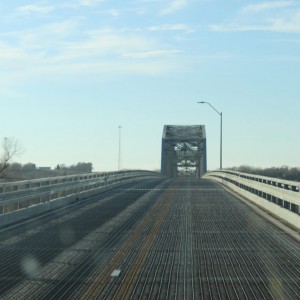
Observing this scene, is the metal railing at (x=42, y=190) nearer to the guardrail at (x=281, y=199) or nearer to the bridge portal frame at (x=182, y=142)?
the guardrail at (x=281, y=199)

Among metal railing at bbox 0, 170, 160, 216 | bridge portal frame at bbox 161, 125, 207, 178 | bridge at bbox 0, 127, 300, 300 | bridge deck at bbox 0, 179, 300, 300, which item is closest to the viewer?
bridge deck at bbox 0, 179, 300, 300

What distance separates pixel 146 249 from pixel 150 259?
3.98ft

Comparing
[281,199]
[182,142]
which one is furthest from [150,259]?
[182,142]

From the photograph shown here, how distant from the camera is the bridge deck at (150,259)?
9.19m

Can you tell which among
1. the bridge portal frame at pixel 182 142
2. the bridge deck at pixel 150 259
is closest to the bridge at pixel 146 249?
the bridge deck at pixel 150 259

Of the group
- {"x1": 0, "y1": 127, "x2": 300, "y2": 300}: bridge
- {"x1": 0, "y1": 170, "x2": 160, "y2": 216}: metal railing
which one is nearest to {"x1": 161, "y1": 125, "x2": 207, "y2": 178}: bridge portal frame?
{"x1": 0, "y1": 170, "x2": 160, "y2": 216}: metal railing

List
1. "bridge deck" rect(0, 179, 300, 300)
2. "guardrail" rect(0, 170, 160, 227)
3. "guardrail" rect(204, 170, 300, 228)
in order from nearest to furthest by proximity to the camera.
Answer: "bridge deck" rect(0, 179, 300, 300) → "guardrail" rect(204, 170, 300, 228) → "guardrail" rect(0, 170, 160, 227)

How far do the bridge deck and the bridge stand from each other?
0.02 m

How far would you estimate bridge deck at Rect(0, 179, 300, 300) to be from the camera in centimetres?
919

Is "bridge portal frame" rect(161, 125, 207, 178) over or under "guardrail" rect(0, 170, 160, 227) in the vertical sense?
over

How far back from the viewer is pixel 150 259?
464 inches

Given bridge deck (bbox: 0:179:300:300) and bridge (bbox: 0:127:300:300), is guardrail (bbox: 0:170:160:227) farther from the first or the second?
bridge deck (bbox: 0:179:300:300)

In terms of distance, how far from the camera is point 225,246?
13617 millimetres

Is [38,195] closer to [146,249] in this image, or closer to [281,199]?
[281,199]
